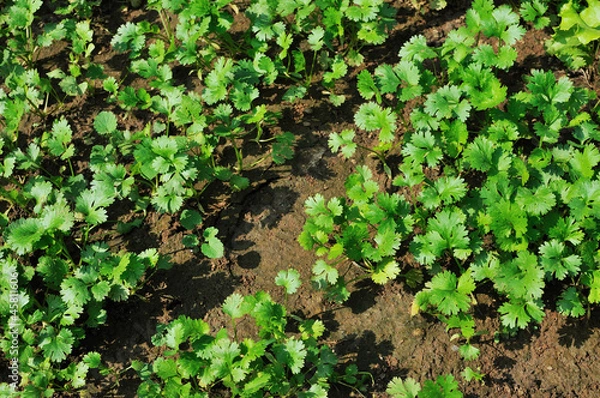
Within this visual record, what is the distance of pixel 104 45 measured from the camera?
14.1 feet

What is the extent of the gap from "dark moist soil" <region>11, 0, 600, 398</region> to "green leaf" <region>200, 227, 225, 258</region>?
0.13 meters

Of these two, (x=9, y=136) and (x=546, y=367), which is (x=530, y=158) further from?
(x=9, y=136)

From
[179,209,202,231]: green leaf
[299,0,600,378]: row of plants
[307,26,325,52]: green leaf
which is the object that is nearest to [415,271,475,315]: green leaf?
[299,0,600,378]: row of plants

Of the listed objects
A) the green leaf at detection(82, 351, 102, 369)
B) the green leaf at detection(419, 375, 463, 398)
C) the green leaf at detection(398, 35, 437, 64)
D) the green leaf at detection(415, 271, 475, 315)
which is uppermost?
the green leaf at detection(398, 35, 437, 64)

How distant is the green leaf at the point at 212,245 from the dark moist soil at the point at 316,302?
135 mm

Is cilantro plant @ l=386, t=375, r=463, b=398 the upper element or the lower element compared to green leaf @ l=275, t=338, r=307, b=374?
lower

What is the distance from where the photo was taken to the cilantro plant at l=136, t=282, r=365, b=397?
9.77 feet

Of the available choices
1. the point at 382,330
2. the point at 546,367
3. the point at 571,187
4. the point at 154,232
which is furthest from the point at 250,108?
the point at 546,367

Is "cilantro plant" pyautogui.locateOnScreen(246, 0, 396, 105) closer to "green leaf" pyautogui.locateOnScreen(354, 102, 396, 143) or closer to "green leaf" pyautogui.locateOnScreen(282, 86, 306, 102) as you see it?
"green leaf" pyautogui.locateOnScreen(282, 86, 306, 102)

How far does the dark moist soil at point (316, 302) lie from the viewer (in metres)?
3.11

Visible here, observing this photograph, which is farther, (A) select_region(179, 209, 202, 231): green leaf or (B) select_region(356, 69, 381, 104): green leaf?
(B) select_region(356, 69, 381, 104): green leaf

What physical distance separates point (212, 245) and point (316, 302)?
58cm

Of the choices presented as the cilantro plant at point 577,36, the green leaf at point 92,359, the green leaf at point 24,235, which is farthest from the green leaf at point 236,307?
the cilantro plant at point 577,36

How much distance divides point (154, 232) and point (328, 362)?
1.19 meters
